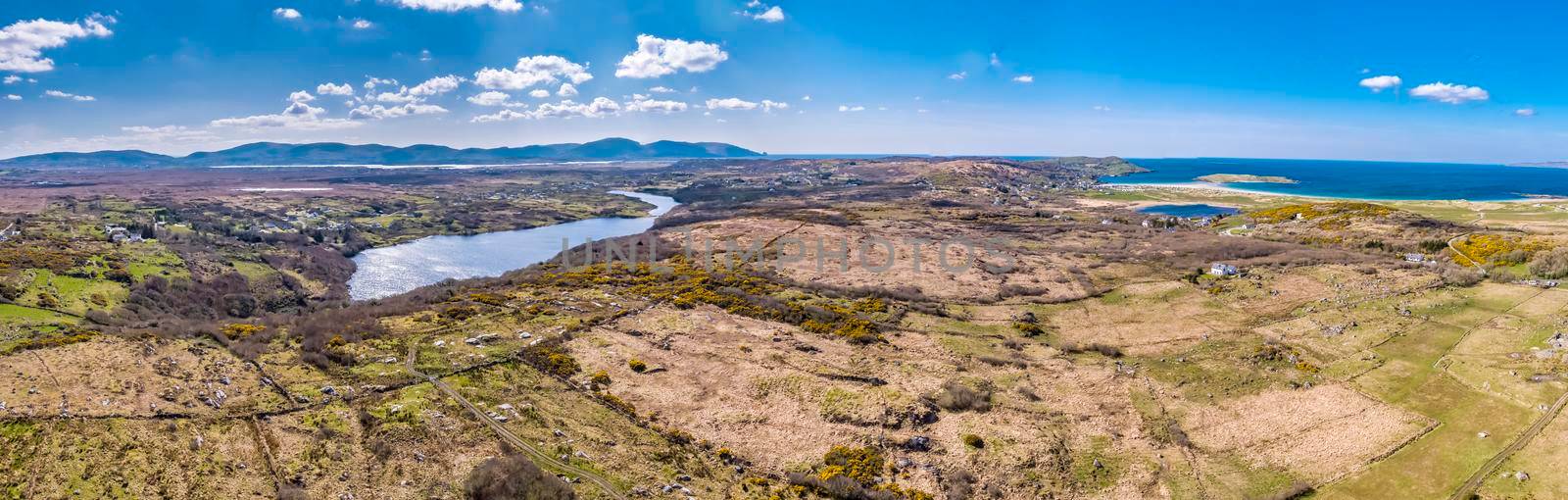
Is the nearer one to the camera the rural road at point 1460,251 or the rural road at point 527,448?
the rural road at point 527,448

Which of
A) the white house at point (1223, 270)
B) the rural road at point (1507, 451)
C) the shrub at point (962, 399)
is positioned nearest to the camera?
the rural road at point (1507, 451)

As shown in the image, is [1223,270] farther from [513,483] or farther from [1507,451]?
[513,483]

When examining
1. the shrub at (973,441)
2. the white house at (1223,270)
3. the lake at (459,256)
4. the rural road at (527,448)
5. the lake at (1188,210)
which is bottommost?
the lake at (459,256)

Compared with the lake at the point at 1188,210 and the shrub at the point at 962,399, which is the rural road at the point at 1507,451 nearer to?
the shrub at the point at 962,399

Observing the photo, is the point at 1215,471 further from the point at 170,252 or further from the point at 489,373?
the point at 170,252

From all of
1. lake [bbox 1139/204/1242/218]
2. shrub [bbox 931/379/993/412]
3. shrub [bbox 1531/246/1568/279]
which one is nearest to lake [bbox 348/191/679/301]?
shrub [bbox 931/379/993/412]

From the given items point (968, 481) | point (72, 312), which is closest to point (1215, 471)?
point (968, 481)

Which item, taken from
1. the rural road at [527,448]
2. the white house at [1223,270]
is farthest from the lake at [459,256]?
the white house at [1223,270]
